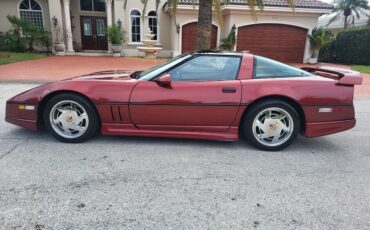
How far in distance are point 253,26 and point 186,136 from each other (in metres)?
15.1

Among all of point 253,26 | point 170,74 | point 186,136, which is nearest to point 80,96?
point 170,74

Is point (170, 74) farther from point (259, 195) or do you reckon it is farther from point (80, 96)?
point (259, 195)

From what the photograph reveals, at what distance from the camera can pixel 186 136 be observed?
3.76 meters

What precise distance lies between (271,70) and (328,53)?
18915 millimetres

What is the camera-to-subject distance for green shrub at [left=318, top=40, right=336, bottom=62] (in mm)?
19656

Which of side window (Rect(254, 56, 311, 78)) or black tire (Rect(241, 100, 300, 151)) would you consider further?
side window (Rect(254, 56, 311, 78))

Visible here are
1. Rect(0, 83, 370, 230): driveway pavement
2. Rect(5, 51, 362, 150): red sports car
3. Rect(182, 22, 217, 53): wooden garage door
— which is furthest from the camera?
Rect(182, 22, 217, 53): wooden garage door

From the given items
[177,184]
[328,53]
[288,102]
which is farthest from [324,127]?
[328,53]

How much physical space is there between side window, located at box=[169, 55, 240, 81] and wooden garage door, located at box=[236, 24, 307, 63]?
14193 mm

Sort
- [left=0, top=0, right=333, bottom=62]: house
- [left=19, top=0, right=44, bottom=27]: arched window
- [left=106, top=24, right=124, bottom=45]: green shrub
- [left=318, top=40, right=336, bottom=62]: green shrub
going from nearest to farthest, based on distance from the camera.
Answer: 1. [left=0, top=0, right=333, bottom=62]: house
2. [left=106, top=24, right=124, bottom=45]: green shrub
3. [left=19, top=0, right=44, bottom=27]: arched window
4. [left=318, top=40, right=336, bottom=62]: green shrub

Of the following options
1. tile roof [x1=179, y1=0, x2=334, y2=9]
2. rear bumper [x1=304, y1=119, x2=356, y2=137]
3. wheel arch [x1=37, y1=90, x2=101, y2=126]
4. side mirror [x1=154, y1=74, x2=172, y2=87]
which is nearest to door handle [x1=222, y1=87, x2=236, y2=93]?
side mirror [x1=154, y1=74, x2=172, y2=87]

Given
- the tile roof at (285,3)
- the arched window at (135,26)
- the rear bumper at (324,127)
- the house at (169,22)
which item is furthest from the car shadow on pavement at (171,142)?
the arched window at (135,26)

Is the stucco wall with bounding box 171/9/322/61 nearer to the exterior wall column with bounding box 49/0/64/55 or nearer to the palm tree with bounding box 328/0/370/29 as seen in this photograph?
the exterior wall column with bounding box 49/0/64/55

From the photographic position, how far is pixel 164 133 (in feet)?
12.3
